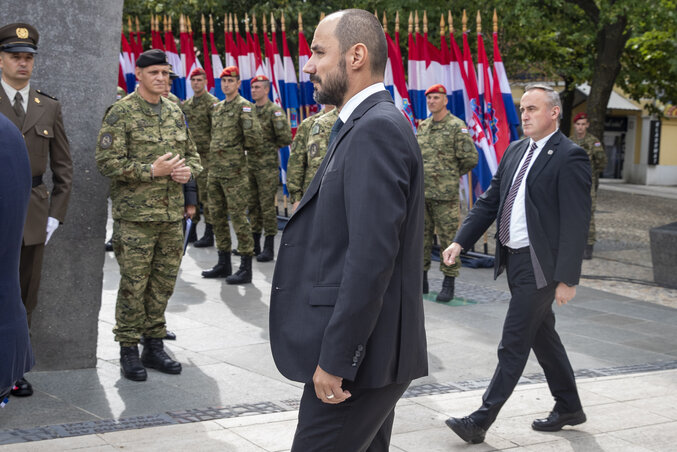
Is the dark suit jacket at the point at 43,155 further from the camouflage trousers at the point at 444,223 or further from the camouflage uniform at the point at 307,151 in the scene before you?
the camouflage trousers at the point at 444,223

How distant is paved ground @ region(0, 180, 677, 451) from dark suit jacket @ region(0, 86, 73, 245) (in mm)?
1080

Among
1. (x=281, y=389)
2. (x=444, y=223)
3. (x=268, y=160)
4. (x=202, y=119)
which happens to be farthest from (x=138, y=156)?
(x=202, y=119)

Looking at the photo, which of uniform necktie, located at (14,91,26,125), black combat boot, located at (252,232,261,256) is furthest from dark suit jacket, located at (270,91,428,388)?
black combat boot, located at (252,232,261,256)

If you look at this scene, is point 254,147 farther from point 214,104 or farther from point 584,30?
point 584,30

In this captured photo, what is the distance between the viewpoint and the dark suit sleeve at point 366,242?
244cm

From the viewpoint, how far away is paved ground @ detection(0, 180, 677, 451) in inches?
183

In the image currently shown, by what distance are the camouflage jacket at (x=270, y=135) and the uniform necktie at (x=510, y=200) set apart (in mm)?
6060

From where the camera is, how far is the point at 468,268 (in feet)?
36.6

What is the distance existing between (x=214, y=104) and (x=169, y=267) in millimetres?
5683

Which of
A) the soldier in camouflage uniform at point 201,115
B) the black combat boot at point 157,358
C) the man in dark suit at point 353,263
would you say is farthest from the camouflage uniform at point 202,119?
the man in dark suit at point 353,263

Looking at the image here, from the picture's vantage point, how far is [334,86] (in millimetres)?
2678

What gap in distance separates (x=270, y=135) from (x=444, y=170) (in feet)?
8.80

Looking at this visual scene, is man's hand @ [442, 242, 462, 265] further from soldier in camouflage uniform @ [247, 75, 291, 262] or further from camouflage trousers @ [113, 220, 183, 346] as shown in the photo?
soldier in camouflage uniform @ [247, 75, 291, 262]

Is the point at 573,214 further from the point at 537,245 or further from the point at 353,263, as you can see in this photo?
the point at 353,263
